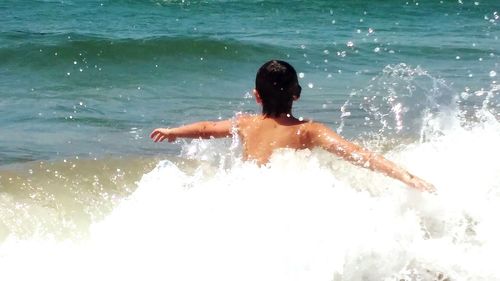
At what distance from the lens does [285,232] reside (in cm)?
403

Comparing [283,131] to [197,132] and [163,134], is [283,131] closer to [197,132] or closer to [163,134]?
[197,132]

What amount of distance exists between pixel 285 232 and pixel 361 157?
726mm

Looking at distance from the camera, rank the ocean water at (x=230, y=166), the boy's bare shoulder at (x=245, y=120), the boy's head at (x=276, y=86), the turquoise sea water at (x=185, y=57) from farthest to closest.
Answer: the turquoise sea water at (x=185, y=57)
the boy's bare shoulder at (x=245, y=120)
the boy's head at (x=276, y=86)
the ocean water at (x=230, y=166)

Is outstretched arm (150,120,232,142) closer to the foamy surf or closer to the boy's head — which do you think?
the foamy surf

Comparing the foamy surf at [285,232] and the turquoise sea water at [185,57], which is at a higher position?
the turquoise sea water at [185,57]

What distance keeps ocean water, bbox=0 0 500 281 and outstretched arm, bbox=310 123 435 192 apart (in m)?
0.13

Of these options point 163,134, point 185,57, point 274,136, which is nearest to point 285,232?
point 274,136

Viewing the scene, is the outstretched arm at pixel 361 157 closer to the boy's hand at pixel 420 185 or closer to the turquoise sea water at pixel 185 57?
the boy's hand at pixel 420 185

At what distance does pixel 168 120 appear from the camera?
833 centimetres

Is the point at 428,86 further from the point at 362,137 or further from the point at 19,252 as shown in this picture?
the point at 19,252

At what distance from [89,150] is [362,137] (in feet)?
7.68

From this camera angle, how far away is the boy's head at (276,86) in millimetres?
4484

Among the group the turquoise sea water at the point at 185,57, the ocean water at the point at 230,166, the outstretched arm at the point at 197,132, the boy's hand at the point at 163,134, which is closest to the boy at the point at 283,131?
the ocean water at the point at 230,166

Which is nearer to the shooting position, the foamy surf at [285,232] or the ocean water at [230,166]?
the foamy surf at [285,232]
